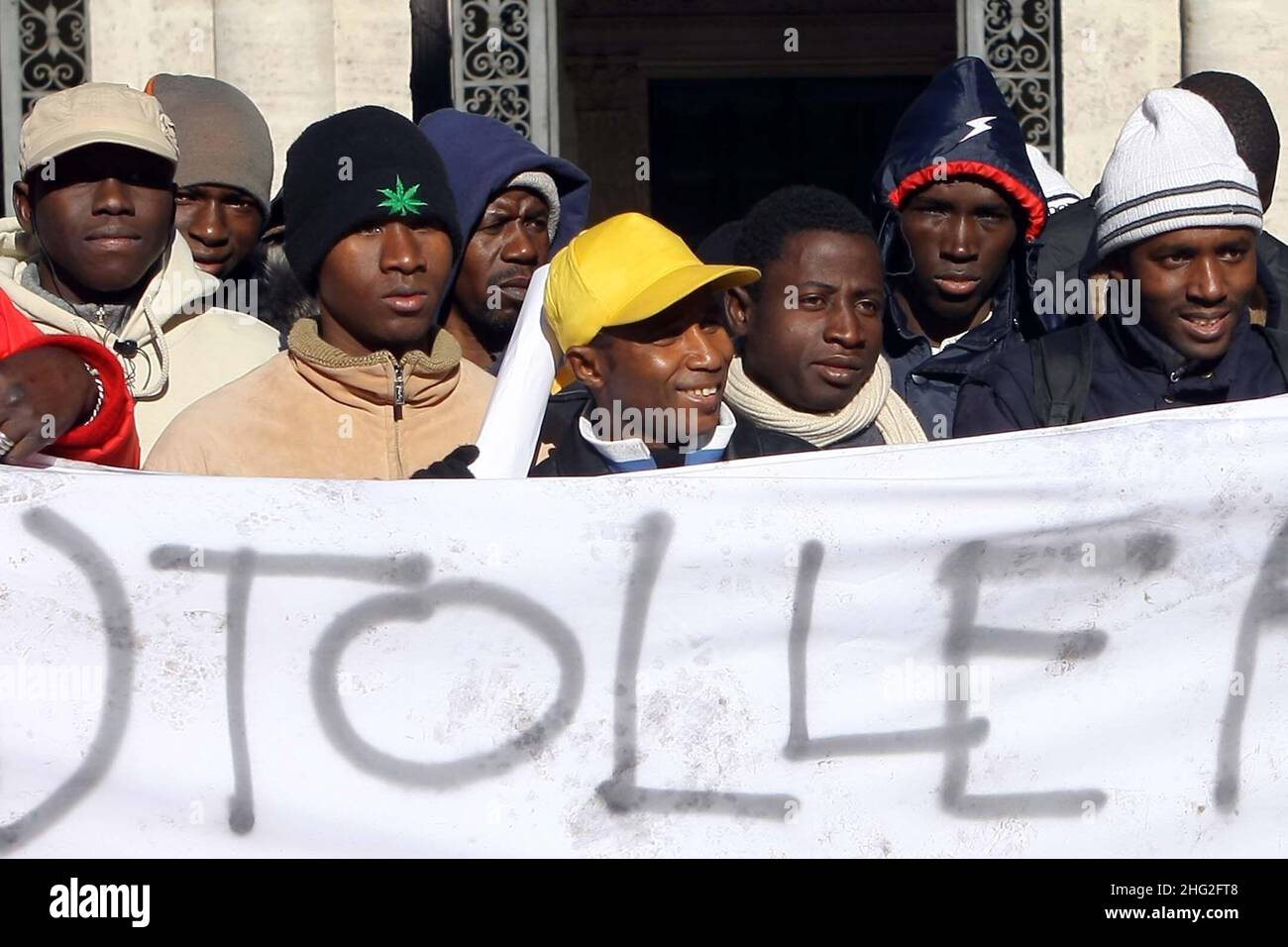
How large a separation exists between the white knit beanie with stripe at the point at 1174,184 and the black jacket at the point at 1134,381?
0.75 ft

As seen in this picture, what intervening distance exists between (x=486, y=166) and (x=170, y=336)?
3.10 feet

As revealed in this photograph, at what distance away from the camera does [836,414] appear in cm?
466

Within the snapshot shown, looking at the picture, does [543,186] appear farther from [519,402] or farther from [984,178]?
[519,402]

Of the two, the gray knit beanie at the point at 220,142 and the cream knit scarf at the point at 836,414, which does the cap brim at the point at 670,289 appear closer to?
the cream knit scarf at the point at 836,414

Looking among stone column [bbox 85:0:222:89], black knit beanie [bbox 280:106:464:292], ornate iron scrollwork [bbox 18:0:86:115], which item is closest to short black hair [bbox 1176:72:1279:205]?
black knit beanie [bbox 280:106:464:292]

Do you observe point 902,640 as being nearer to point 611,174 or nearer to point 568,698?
point 568,698

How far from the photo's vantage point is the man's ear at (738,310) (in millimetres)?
4793

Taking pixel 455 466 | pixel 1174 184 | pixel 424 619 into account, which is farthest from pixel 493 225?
pixel 424 619

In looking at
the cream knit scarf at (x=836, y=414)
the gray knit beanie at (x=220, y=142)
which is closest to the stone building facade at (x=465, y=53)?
the gray knit beanie at (x=220, y=142)

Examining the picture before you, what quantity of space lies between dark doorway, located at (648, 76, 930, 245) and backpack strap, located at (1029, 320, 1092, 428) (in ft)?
29.2

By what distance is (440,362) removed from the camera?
4664 millimetres

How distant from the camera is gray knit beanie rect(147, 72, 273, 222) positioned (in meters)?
5.82

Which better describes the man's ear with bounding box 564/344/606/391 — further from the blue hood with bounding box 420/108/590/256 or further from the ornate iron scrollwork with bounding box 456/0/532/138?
the ornate iron scrollwork with bounding box 456/0/532/138

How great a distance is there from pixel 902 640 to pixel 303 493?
111 centimetres
